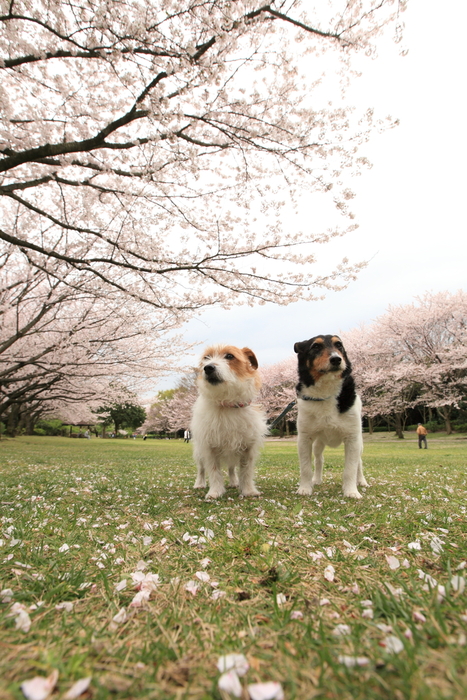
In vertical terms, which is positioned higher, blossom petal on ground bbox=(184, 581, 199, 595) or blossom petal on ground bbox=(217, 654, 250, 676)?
blossom petal on ground bbox=(217, 654, 250, 676)

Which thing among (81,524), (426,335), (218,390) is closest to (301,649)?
(81,524)

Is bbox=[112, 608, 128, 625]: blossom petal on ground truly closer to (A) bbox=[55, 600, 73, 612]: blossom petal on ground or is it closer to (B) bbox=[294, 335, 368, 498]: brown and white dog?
(A) bbox=[55, 600, 73, 612]: blossom petal on ground

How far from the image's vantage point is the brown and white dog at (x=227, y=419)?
14.6ft

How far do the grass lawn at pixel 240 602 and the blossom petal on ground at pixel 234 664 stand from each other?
1.1 inches

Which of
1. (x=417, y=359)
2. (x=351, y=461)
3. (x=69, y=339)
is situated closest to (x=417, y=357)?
(x=417, y=359)

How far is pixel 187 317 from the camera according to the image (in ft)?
34.7

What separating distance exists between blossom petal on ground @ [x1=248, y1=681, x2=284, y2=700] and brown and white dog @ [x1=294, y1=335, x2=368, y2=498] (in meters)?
3.65

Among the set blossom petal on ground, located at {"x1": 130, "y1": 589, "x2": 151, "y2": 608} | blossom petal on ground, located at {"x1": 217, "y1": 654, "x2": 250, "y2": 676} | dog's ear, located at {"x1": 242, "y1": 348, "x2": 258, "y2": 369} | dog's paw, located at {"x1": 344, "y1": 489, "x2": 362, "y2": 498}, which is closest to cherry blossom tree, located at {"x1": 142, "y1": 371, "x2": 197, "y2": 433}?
dog's ear, located at {"x1": 242, "y1": 348, "x2": 258, "y2": 369}

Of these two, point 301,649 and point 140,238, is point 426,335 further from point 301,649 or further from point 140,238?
point 301,649

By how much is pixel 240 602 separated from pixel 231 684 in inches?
28.0

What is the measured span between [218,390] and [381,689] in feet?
11.9

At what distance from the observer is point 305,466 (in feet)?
15.3

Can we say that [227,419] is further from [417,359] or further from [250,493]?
[417,359]

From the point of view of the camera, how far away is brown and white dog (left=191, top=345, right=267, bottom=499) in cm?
446
